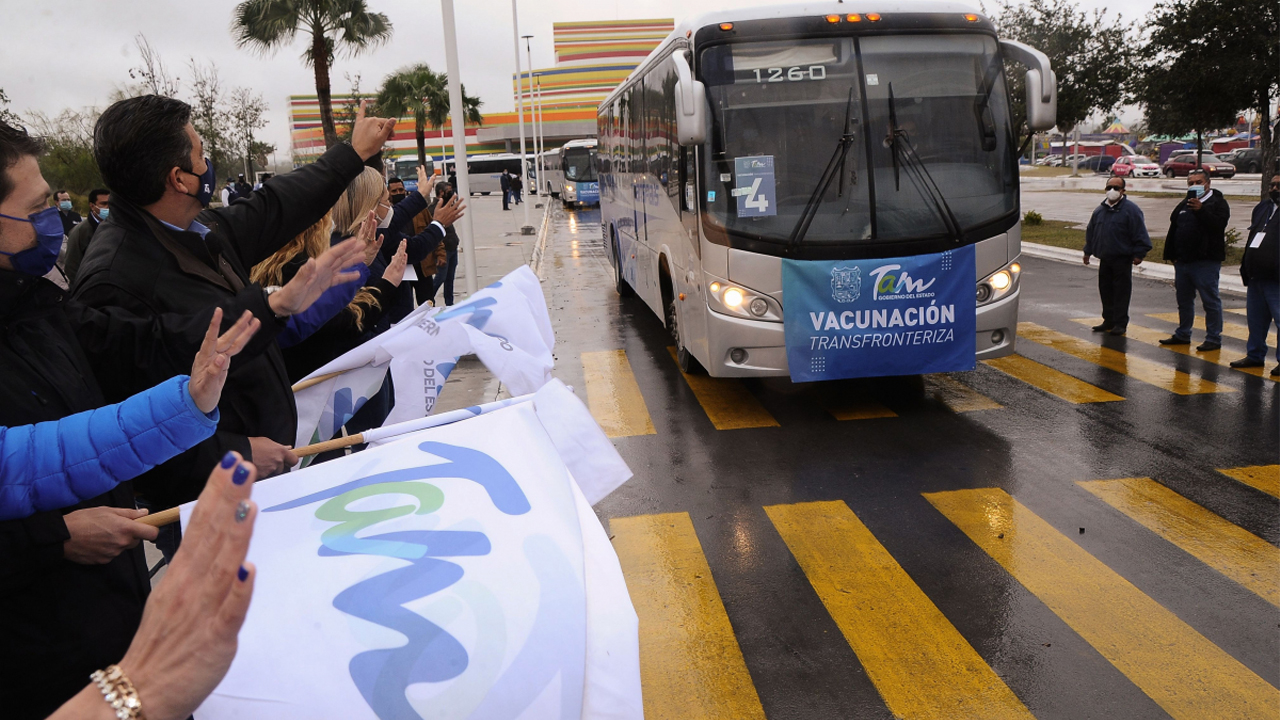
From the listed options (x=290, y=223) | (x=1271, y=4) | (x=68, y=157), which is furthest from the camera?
(x=68, y=157)

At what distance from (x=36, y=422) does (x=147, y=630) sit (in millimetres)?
1079

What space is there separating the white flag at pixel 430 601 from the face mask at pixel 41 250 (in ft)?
2.25

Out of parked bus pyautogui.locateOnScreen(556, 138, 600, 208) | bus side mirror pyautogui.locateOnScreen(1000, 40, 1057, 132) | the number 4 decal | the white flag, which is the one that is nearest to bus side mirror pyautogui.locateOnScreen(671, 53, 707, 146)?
the number 4 decal

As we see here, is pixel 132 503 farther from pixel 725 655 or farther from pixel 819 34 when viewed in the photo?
pixel 819 34

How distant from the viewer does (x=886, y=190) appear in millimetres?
7543

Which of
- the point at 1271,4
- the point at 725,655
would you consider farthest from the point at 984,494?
the point at 1271,4

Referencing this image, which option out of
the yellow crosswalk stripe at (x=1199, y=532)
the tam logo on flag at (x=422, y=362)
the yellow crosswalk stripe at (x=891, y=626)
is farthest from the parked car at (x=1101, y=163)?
the tam logo on flag at (x=422, y=362)

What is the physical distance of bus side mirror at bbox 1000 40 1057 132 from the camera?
25.3ft

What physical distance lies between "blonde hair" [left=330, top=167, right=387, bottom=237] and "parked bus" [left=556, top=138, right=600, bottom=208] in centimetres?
4154

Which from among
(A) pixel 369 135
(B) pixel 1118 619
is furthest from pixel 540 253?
(B) pixel 1118 619

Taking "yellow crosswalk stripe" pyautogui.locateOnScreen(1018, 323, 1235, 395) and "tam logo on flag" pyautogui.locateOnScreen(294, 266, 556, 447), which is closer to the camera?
"tam logo on flag" pyautogui.locateOnScreen(294, 266, 556, 447)

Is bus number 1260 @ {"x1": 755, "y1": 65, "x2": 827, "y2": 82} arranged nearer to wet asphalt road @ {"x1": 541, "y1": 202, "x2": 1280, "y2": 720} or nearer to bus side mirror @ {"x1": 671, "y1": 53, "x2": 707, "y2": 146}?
bus side mirror @ {"x1": 671, "y1": 53, "x2": 707, "y2": 146}

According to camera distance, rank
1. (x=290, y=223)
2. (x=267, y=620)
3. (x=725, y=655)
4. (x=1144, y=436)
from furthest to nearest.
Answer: (x=1144, y=436) < (x=725, y=655) < (x=290, y=223) < (x=267, y=620)

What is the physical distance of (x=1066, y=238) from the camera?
2148 cm
